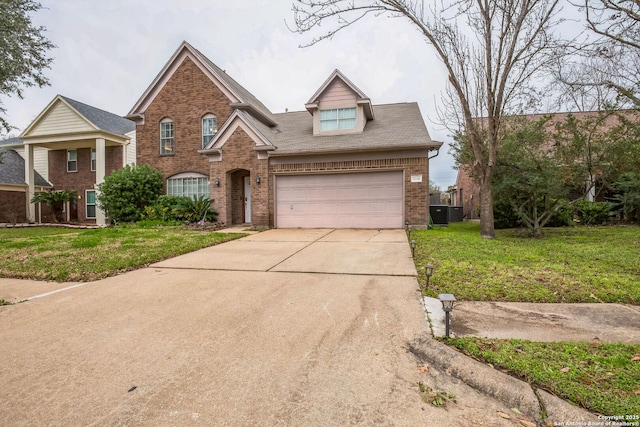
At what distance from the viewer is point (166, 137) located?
15.6 meters

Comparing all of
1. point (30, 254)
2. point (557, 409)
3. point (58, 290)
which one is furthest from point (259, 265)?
point (30, 254)

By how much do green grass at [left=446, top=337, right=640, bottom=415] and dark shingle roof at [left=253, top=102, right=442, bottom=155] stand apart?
9.24 metres

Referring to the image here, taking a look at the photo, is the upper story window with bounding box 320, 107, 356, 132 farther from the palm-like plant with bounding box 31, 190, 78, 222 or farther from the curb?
the palm-like plant with bounding box 31, 190, 78, 222

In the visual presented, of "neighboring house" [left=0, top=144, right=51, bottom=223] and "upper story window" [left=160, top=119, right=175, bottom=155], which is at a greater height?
"upper story window" [left=160, top=119, right=175, bottom=155]

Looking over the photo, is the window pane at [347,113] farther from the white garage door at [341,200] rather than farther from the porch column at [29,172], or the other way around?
the porch column at [29,172]

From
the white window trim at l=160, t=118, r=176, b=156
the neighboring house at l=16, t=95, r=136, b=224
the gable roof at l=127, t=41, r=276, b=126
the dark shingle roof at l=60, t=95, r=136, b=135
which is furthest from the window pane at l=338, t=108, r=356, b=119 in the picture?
the dark shingle roof at l=60, t=95, r=136, b=135

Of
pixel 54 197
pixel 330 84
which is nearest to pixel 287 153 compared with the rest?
pixel 330 84

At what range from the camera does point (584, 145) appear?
10.3 metres

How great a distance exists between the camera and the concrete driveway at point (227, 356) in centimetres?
205

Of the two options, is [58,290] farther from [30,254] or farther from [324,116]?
[324,116]

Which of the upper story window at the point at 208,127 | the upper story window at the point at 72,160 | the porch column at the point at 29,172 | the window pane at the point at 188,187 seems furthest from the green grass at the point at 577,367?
the upper story window at the point at 72,160

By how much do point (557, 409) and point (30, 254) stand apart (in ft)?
32.2

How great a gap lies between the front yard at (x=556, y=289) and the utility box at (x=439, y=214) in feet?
15.6

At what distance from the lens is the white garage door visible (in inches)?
470
